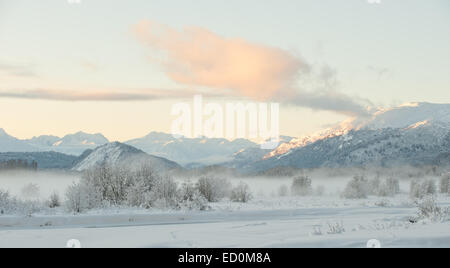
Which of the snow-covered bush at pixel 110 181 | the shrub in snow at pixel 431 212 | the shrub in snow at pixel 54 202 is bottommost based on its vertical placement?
the shrub in snow at pixel 54 202

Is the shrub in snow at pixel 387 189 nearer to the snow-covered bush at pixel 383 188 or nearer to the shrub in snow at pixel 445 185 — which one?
the snow-covered bush at pixel 383 188

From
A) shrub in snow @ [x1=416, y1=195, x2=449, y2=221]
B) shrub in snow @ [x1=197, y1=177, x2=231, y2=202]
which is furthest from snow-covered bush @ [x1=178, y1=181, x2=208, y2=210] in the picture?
shrub in snow @ [x1=416, y1=195, x2=449, y2=221]

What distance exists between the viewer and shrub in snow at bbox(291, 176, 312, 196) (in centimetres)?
7025

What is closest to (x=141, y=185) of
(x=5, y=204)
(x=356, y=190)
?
(x=5, y=204)

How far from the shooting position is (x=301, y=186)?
7219cm

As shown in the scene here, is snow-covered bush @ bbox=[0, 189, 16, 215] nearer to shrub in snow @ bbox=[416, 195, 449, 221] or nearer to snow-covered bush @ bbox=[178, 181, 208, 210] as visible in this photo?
snow-covered bush @ bbox=[178, 181, 208, 210]

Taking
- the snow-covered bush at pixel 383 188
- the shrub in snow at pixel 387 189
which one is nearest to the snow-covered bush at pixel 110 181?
the shrub in snow at pixel 387 189

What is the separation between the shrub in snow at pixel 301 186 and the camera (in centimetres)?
7025

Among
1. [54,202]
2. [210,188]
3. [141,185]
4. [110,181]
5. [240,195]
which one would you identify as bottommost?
[54,202]

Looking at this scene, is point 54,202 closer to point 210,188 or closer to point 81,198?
point 81,198

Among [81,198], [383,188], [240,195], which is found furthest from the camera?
[383,188]

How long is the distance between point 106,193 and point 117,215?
25.0 ft

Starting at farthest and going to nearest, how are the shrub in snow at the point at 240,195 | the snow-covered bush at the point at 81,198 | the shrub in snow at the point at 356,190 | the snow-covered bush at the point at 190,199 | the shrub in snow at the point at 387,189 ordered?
the shrub in snow at the point at 387,189
the shrub in snow at the point at 356,190
the shrub in snow at the point at 240,195
the snow-covered bush at the point at 190,199
the snow-covered bush at the point at 81,198
